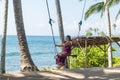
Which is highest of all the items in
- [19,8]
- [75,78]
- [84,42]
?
[19,8]

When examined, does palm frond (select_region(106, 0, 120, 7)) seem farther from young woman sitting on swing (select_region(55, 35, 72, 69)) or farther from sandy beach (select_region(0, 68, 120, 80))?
sandy beach (select_region(0, 68, 120, 80))

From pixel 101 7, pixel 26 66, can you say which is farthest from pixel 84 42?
pixel 101 7

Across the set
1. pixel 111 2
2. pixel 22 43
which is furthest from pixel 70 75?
pixel 111 2

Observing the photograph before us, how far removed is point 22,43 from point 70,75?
146 inches

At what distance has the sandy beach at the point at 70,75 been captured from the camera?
12.7m

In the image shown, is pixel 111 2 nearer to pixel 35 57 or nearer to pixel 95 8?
pixel 95 8

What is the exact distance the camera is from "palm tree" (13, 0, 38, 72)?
53.1 feet

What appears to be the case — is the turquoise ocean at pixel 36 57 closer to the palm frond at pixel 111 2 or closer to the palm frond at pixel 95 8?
the palm frond at pixel 95 8

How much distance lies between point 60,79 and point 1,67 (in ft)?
20.5

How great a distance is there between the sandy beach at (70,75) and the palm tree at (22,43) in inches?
112

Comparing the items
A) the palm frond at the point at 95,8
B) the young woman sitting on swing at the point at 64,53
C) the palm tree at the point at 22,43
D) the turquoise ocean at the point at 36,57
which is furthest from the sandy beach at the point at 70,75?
the turquoise ocean at the point at 36,57

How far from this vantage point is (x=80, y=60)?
72.5ft

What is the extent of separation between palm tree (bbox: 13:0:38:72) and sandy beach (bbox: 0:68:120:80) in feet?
9.37

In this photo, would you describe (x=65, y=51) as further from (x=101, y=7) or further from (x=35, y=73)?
(x=101, y=7)
